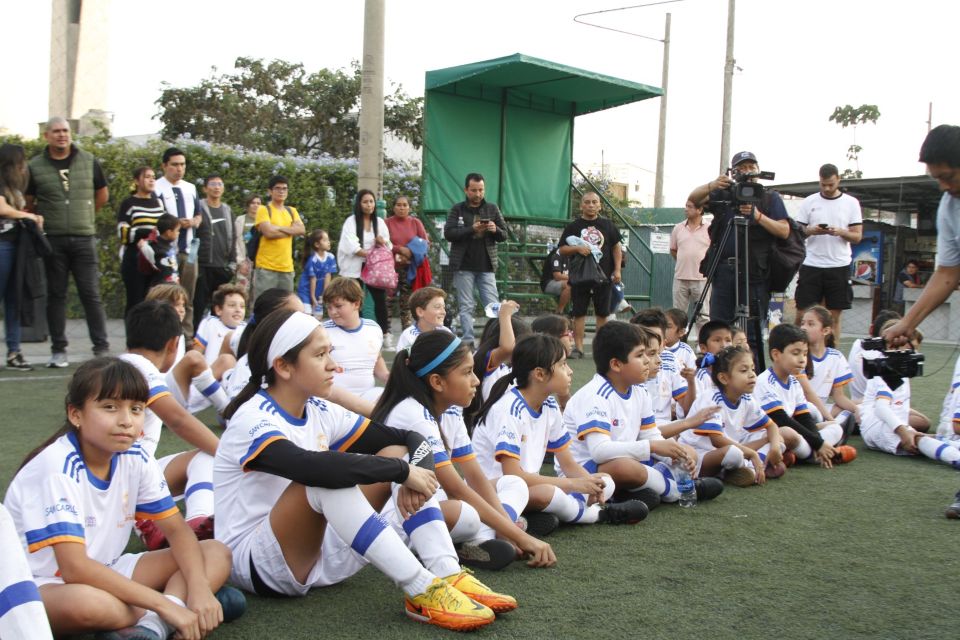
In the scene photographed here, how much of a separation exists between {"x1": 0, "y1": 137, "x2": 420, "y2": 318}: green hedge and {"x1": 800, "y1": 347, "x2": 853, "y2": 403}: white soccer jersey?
7.21m

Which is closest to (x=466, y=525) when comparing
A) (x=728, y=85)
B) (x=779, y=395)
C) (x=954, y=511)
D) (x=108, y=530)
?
(x=108, y=530)

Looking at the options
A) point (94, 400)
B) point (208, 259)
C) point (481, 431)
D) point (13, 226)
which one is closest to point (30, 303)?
point (13, 226)

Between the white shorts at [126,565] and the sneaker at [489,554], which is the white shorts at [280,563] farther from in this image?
the sneaker at [489,554]

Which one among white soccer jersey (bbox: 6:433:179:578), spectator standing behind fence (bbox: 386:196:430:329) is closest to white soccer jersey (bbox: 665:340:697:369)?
white soccer jersey (bbox: 6:433:179:578)

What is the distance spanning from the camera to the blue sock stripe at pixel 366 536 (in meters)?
2.61

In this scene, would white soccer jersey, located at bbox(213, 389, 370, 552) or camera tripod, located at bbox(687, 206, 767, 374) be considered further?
camera tripod, located at bbox(687, 206, 767, 374)

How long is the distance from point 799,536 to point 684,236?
6.57 meters

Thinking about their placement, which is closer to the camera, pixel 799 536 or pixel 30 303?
pixel 799 536

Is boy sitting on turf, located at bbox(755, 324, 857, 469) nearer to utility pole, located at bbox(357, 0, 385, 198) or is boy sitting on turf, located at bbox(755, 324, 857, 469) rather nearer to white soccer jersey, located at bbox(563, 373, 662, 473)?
white soccer jersey, located at bbox(563, 373, 662, 473)

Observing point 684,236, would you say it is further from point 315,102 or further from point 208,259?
point 315,102

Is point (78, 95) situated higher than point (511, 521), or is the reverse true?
point (78, 95)

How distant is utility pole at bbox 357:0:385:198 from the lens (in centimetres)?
985

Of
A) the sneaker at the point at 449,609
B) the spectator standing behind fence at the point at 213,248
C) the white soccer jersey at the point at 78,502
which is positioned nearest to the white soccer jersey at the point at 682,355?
the sneaker at the point at 449,609

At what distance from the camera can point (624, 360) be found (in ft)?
13.7
